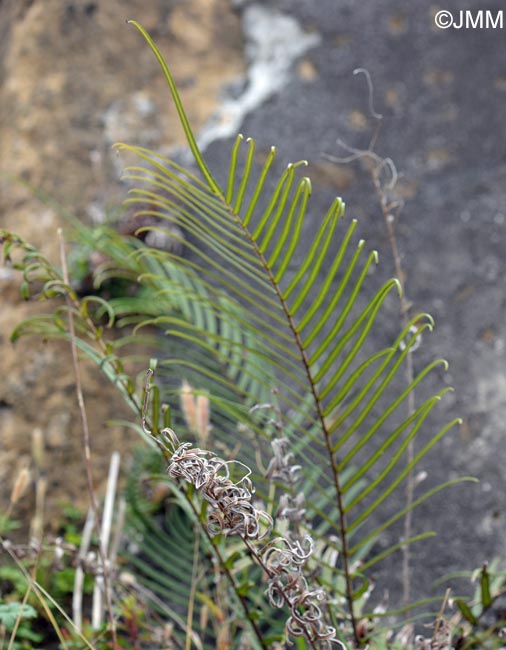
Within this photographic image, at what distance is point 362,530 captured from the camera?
1784 mm

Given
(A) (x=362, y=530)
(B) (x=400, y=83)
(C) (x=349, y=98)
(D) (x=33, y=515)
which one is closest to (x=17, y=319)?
(D) (x=33, y=515)

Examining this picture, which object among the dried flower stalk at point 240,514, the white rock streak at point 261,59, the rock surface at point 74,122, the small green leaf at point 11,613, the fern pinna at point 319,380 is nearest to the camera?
the dried flower stalk at point 240,514

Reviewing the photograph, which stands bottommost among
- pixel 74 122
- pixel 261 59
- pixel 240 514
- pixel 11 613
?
pixel 11 613

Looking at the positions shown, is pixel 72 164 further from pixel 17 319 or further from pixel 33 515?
pixel 33 515

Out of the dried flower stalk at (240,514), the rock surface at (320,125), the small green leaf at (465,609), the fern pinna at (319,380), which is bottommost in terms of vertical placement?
the dried flower stalk at (240,514)

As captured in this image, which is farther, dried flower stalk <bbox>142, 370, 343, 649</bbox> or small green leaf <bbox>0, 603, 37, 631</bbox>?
small green leaf <bbox>0, 603, 37, 631</bbox>

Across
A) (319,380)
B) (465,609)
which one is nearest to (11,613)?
(319,380)

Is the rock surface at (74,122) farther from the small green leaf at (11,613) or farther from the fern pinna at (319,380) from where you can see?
the small green leaf at (11,613)

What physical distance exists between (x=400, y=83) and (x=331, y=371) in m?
1.15
